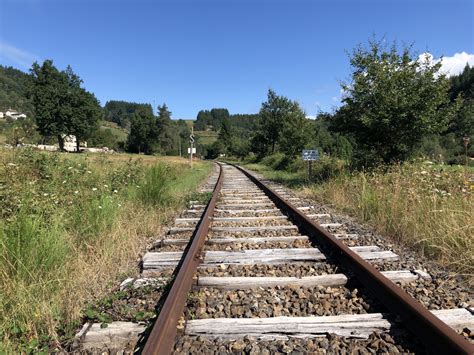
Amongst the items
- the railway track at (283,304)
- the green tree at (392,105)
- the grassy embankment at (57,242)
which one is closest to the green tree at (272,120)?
the green tree at (392,105)

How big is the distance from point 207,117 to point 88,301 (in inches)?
7761

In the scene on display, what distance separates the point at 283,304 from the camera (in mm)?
2865

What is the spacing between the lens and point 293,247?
14.6 ft

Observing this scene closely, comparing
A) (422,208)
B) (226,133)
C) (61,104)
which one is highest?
(61,104)

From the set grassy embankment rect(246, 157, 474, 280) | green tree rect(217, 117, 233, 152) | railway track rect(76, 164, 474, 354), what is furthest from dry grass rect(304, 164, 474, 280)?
green tree rect(217, 117, 233, 152)

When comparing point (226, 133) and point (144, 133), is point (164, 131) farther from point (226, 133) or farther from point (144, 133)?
point (226, 133)

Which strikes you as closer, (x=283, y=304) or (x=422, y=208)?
(x=283, y=304)

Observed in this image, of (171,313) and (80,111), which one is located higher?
(80,111)

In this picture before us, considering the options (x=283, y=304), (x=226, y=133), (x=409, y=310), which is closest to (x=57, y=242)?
(x=283, y=304)

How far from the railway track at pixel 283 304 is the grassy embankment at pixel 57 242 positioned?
0.32 metres

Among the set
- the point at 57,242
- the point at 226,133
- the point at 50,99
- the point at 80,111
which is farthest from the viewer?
the point at 226,133

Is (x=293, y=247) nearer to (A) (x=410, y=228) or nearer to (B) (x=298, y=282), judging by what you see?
(B) (x=298, y=282)

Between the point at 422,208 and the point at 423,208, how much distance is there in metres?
0.01

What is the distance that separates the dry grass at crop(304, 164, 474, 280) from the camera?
4129 millimetres
